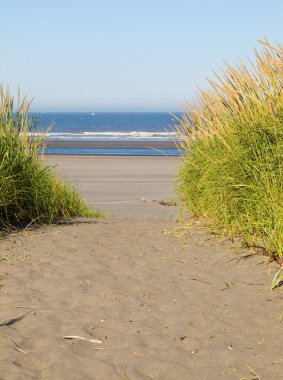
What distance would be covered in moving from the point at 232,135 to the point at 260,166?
68 cm

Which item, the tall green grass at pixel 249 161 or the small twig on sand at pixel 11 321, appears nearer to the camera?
the small twig on sand at pixel 11 321

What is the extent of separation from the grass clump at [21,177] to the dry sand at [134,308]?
42 centimetres

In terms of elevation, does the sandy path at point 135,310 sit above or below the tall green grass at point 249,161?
below

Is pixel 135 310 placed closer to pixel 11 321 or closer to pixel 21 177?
pixel 11 321

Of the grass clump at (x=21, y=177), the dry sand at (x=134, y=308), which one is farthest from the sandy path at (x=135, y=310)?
the grass clump at (x=21, y=177)

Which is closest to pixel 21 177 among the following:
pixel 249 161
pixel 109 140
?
pixel 249 161

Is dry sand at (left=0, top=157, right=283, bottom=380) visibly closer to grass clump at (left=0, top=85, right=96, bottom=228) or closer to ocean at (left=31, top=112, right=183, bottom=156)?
grass clump at (left=0, top=85, right=96, bottom=228)

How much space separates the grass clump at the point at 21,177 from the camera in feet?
23.2

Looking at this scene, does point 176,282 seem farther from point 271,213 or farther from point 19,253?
point 19,253

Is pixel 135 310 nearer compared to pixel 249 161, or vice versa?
pixel 135 310

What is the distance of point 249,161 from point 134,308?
2199 mm

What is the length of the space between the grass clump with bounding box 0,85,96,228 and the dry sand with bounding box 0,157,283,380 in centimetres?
42

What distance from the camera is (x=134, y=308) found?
462cm

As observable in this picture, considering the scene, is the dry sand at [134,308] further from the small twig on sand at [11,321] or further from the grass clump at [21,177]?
the grass clump at [21,177]
